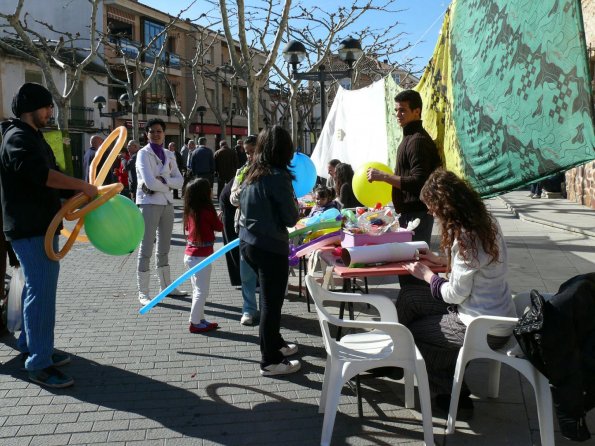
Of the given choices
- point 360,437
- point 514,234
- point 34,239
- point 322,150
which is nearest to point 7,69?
point 322,150

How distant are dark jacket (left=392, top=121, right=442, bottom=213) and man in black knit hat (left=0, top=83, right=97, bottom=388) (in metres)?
2.38

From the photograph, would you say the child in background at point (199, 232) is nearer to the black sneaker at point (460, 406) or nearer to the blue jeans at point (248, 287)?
the blue jeans at point (248, 287)

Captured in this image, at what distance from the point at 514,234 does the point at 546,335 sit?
28.1 feet

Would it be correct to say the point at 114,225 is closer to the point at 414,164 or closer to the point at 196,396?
the point at 196,396

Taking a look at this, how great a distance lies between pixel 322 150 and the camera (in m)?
9.91

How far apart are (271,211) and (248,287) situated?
1663mm

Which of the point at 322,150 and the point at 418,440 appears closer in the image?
the point at 418,440

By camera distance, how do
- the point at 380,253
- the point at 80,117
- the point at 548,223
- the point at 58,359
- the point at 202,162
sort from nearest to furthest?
1. the point at 380,253
2. the point at 58,359
3. the point at 548,223
4. the point at 202,162
5. the point at 80,117

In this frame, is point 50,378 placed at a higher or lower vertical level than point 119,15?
lower

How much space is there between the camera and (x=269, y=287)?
4062 mm

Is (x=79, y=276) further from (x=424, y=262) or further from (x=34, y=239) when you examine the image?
(x=424, y=262)

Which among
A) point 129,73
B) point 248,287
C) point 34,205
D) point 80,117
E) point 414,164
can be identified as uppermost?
point 129,73

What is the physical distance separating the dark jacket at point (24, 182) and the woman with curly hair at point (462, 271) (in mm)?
2495

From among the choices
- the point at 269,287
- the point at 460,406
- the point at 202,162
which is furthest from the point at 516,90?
the point at 202,162
